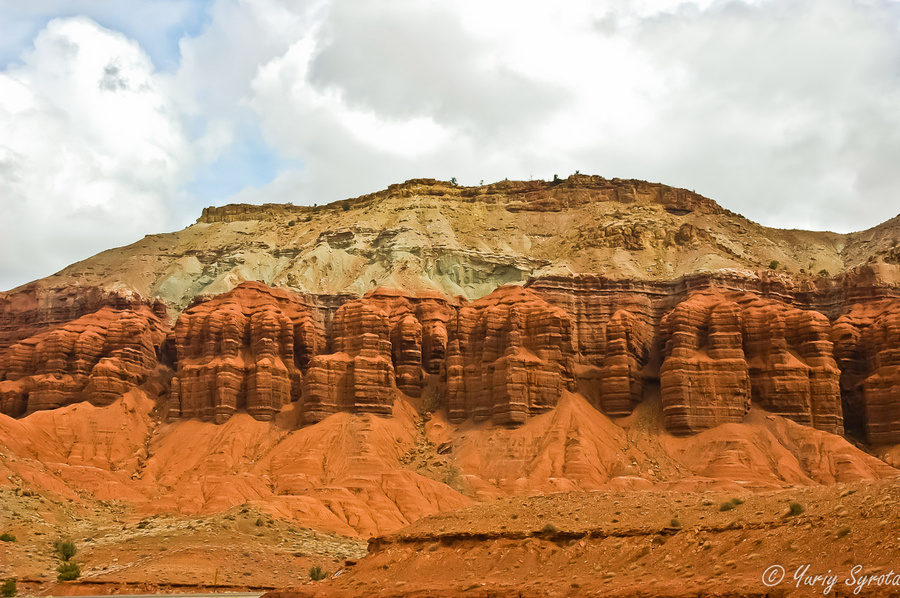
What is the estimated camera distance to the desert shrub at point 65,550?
2224 inches

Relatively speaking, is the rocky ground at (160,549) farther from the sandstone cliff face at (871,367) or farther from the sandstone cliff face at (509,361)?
the sandstone cliff face at (871,367)

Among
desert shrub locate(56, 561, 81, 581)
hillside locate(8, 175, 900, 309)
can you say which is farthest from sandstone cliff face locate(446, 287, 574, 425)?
desert shrub locate(56, 561, 81, 581)

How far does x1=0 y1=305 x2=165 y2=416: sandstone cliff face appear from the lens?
98.5 meters

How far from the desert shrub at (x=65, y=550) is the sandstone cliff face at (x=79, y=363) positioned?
40055mm

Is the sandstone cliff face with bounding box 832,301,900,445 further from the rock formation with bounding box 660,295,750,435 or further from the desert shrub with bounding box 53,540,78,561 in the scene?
the desert shrub with bounding box 53,540,78,561

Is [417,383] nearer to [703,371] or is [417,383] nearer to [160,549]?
[703,371]

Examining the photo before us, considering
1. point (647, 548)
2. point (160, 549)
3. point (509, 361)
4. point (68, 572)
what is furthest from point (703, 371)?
point (647, 548)

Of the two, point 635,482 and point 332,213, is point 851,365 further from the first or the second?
point 332,213

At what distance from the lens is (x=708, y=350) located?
91.9 m

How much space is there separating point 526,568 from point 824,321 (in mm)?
66433

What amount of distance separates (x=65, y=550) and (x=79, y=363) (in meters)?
46.7

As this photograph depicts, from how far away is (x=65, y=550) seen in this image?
5675 centimetres

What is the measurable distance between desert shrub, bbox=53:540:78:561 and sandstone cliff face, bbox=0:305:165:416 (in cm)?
4006

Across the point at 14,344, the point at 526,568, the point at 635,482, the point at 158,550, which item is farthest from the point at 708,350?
the point at 14,344
